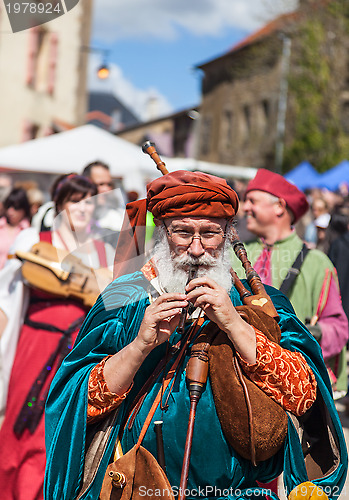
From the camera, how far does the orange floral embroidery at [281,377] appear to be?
230cm

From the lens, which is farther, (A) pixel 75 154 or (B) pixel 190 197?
(A) pixel 75 154

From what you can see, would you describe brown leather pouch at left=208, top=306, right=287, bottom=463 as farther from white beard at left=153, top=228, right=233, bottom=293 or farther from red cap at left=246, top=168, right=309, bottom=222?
red cap at left=246, top=168, right=309, bottom=222

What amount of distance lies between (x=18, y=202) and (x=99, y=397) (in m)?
5.01

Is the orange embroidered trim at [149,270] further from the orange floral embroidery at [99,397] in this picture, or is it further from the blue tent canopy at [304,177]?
the blue tent canopy at [304,177]

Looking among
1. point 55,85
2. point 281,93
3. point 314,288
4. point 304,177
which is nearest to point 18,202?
point 314,288

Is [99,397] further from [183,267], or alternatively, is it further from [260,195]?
A: [260,195]

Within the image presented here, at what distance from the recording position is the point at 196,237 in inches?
94.7

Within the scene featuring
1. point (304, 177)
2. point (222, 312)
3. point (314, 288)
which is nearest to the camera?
point (222, 312)

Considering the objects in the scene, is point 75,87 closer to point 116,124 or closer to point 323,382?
point 323,382

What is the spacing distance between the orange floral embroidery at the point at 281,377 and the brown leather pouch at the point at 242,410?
0.09 feet

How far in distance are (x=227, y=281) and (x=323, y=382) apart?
0.47m

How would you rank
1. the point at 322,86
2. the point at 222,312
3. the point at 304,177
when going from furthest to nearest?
the point at 322,86 → the point at 304,177 → the point at 222,312

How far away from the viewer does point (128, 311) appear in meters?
2.49

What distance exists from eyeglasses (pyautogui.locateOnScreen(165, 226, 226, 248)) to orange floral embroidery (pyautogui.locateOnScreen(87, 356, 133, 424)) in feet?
1.53
